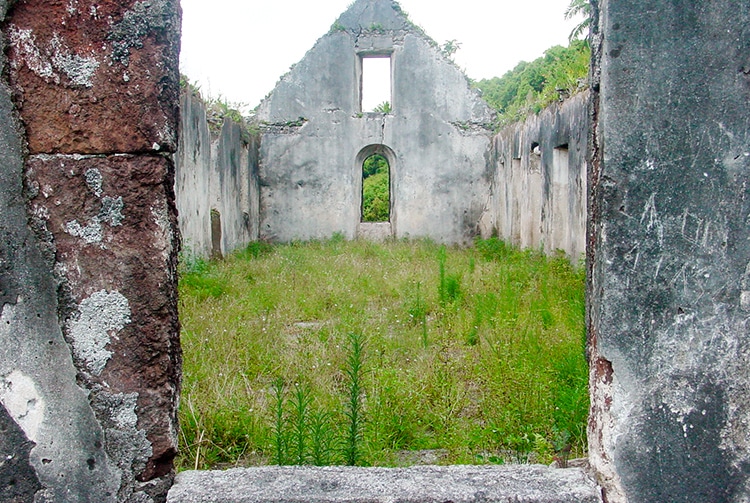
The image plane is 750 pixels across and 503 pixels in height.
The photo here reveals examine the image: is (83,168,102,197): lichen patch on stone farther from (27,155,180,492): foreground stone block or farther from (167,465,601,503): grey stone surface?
(167,465,601,503): grey stone surface

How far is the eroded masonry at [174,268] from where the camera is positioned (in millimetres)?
1740

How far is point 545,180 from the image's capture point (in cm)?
955

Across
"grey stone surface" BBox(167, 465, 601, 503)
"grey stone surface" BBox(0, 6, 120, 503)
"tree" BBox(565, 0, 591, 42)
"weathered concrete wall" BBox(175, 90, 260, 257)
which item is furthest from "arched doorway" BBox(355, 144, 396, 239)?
"grey stone surface" BBox(0, 6, 120, 503)

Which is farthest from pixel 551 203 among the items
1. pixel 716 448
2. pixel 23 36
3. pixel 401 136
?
pixel 23 36

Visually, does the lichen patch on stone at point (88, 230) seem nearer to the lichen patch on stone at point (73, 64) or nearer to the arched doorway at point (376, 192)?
the lichen patch on stone at point (73, 64)

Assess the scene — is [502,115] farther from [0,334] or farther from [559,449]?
[0,334]

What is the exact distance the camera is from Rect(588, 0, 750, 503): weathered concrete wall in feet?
5.69

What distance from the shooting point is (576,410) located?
10.6 ft

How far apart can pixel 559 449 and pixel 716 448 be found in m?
1.30

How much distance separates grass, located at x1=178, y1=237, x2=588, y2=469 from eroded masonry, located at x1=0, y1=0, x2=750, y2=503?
0.89 m

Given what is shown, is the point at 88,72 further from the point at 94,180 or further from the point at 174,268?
the point at 174,268

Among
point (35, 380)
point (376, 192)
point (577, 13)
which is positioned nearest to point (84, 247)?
point (35, 380)

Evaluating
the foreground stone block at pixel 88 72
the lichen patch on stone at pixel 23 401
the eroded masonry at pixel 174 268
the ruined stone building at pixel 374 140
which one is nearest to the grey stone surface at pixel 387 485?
the eroded masonry at pixel 174 268

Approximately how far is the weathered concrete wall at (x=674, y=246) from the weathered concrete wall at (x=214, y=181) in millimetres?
6494
